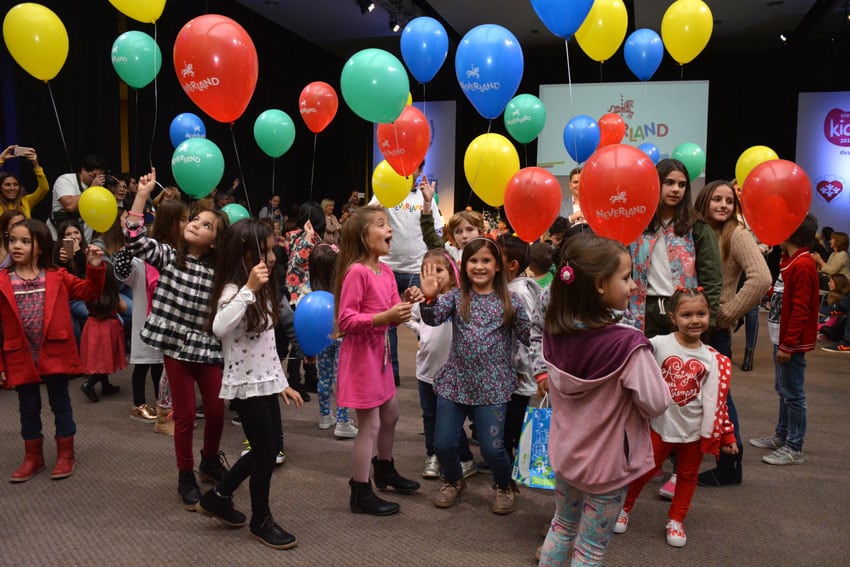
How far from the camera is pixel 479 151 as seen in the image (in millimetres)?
4125

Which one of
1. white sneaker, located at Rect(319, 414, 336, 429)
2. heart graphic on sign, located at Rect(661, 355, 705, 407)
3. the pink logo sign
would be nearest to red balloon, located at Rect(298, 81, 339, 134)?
white sneaker, located at Rect(319, 414, 336, 429)

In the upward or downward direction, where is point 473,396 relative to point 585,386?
downward

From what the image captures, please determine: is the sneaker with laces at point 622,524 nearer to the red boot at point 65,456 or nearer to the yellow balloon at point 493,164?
the yellow balloon at point 493,164

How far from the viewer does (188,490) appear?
2711 millimetres

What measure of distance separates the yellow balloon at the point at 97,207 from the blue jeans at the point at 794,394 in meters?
4.03

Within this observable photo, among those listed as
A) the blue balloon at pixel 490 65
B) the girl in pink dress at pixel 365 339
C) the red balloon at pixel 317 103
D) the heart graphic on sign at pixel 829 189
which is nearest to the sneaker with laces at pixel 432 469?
the girl in pink dress at pixel 365 339

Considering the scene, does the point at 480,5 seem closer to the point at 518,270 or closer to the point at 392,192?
the point at 392,192

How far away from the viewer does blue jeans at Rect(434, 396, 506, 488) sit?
2508mm

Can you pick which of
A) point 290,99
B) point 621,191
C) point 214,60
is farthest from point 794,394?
point 290,99

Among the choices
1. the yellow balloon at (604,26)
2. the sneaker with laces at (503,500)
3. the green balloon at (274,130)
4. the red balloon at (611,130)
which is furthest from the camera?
the red balloon at (611,130)

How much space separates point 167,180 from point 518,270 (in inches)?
248

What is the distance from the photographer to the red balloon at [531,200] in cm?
329

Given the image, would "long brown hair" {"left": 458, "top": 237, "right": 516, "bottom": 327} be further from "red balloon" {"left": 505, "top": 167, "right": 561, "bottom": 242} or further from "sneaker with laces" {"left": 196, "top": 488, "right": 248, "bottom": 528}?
"sneaker with laces" {"left": 196, "top": 488, "right": 248, "bottom": 528}

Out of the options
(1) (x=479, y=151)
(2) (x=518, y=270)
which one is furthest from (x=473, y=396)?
(1) (x=479, y=151)
